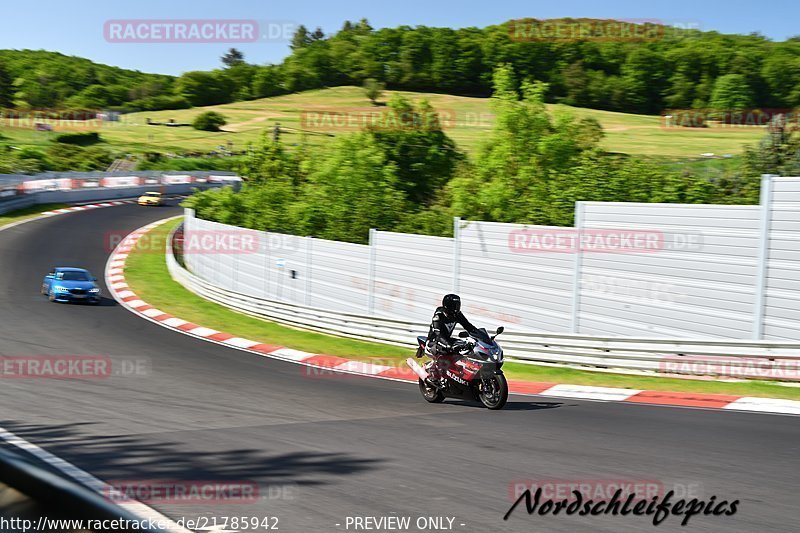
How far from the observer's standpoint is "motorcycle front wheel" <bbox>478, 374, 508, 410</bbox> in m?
11.4

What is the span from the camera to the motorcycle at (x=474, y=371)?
36.9 ft

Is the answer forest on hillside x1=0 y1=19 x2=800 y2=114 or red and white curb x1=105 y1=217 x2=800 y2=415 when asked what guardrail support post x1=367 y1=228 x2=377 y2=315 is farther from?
forest on hillside x1=0 y1=19 x2=800 y2=114

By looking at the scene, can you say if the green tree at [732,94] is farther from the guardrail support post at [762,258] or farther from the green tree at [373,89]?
the guardrail support post at [762,258]

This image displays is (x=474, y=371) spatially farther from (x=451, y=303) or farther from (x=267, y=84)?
(x=267, y=84)

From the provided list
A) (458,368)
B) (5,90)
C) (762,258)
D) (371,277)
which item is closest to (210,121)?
(5,90)

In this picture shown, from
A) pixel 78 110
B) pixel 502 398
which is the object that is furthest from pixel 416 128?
pixel 78 110

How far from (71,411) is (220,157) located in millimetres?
85024

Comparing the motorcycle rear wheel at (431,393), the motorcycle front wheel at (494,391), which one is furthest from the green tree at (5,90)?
the motorcycle front wheel at (494,391)

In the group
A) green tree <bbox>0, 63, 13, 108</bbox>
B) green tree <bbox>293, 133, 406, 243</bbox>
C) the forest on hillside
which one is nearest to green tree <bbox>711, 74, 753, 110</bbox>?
the forest on hillside

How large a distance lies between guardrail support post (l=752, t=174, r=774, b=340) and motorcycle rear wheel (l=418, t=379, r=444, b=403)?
19.9 ft

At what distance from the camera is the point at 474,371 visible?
11367mm

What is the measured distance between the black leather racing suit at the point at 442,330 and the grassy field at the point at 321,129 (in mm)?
43753

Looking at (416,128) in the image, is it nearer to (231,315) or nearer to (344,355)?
(231,315)

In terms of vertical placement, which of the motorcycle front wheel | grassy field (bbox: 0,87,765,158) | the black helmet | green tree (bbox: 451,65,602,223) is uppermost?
grassy field (bbox: 0,87,765,158)
